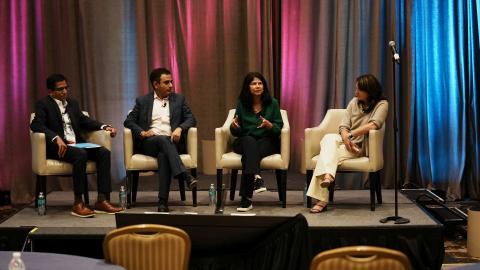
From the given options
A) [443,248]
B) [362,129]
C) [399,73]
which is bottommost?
[443,248]

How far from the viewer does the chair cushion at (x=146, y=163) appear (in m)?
6.18

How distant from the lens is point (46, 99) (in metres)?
6.25

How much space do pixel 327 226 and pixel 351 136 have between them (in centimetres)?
104

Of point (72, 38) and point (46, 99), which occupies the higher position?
point (72, 38)

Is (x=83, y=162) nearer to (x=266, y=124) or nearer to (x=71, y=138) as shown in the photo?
(x=71, y=138)

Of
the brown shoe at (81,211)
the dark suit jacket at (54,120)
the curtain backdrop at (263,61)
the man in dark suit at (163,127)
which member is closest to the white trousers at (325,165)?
the man in dark suit at (163,127)

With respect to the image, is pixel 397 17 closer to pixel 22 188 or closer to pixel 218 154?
pixel 218 154

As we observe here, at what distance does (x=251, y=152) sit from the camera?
606 centimetres

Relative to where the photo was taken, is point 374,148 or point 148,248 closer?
point 148,248

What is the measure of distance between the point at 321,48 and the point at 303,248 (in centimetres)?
379

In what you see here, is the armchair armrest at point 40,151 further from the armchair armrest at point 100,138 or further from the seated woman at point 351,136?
the seated woman at point 351,136

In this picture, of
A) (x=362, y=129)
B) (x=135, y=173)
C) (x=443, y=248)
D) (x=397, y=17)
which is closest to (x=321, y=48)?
(x=397, y=17)

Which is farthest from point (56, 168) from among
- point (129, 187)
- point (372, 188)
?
point (372, 188)

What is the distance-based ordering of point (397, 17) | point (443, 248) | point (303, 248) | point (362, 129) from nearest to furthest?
1. point (303, 248)
2. point (443, 248)
3. point (362, 129)
4. point (397, 17)
